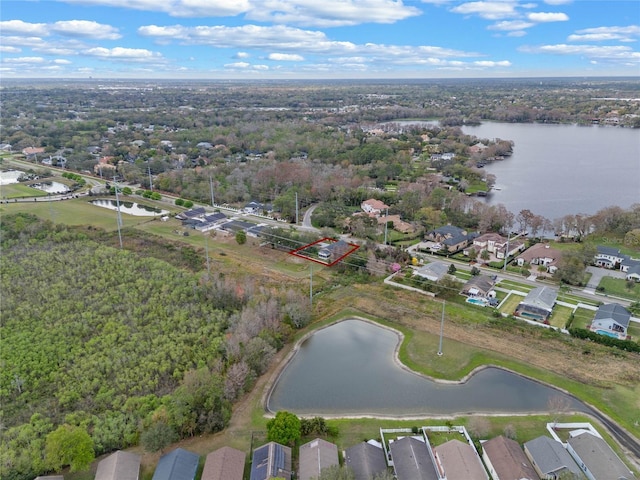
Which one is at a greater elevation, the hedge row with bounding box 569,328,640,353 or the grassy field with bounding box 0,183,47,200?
the grassy field with bounding box 0,183,47,200

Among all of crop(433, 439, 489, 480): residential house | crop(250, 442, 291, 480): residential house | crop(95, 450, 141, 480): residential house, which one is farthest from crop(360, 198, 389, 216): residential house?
crop(95, 450, 141, 480): residential house

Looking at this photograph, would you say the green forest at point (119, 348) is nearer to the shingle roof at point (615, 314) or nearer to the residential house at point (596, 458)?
the residential house at point (596, 458)

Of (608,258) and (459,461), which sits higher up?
(608,258)

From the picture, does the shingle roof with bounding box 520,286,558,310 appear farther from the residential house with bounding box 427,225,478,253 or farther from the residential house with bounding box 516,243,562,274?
the residential house with bounding box 427,225,478,253

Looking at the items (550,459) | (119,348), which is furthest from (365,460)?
(119,348)

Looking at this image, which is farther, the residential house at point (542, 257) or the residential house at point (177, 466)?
the residential house at point (542, 257)

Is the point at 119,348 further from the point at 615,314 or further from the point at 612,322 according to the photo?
the point at 615,314

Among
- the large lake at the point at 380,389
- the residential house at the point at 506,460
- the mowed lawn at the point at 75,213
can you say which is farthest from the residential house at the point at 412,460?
the mowed lawn at the point at 75,213
